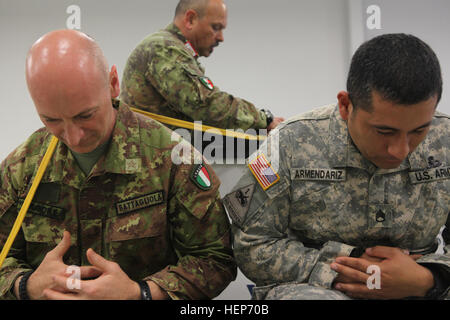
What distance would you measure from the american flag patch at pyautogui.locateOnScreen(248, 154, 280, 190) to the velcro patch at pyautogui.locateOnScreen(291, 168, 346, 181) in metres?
0.05

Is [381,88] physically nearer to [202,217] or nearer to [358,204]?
[358,204]

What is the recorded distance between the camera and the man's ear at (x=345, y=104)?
40.1 inches

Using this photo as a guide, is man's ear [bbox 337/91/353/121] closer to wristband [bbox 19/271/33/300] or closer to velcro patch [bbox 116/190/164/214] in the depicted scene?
velcro patch [bbox 116/190/164/214]

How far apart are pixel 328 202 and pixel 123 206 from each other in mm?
523

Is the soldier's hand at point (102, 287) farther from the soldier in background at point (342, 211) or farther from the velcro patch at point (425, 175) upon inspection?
the velcro patch at point (425, 175)

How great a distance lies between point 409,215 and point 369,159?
175mm

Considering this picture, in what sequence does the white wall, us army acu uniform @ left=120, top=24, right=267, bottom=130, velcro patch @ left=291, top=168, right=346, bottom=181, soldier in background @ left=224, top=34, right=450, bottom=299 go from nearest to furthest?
soldier in background @ left=224, top=34, right=450, bottom=299 < velcro patch @ left=291, top=168, right=346, bottom=181 < us army acu uniform @ left=120, top=24, right=267, bottom=130 < the white wall

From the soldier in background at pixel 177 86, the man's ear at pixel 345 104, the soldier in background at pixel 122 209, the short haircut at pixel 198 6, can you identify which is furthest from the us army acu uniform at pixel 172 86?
the man's ear at pixel 345 104

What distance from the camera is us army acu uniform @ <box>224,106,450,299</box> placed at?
3.58 ft

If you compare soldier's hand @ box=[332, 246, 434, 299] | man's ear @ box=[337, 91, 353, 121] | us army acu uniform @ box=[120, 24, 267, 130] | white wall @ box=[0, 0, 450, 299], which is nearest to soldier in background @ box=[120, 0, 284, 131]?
us army acu uniform @ box=[120, 24, 267, 130]

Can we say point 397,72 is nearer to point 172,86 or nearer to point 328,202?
point 328,202

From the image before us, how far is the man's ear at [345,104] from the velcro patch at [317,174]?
15cm
